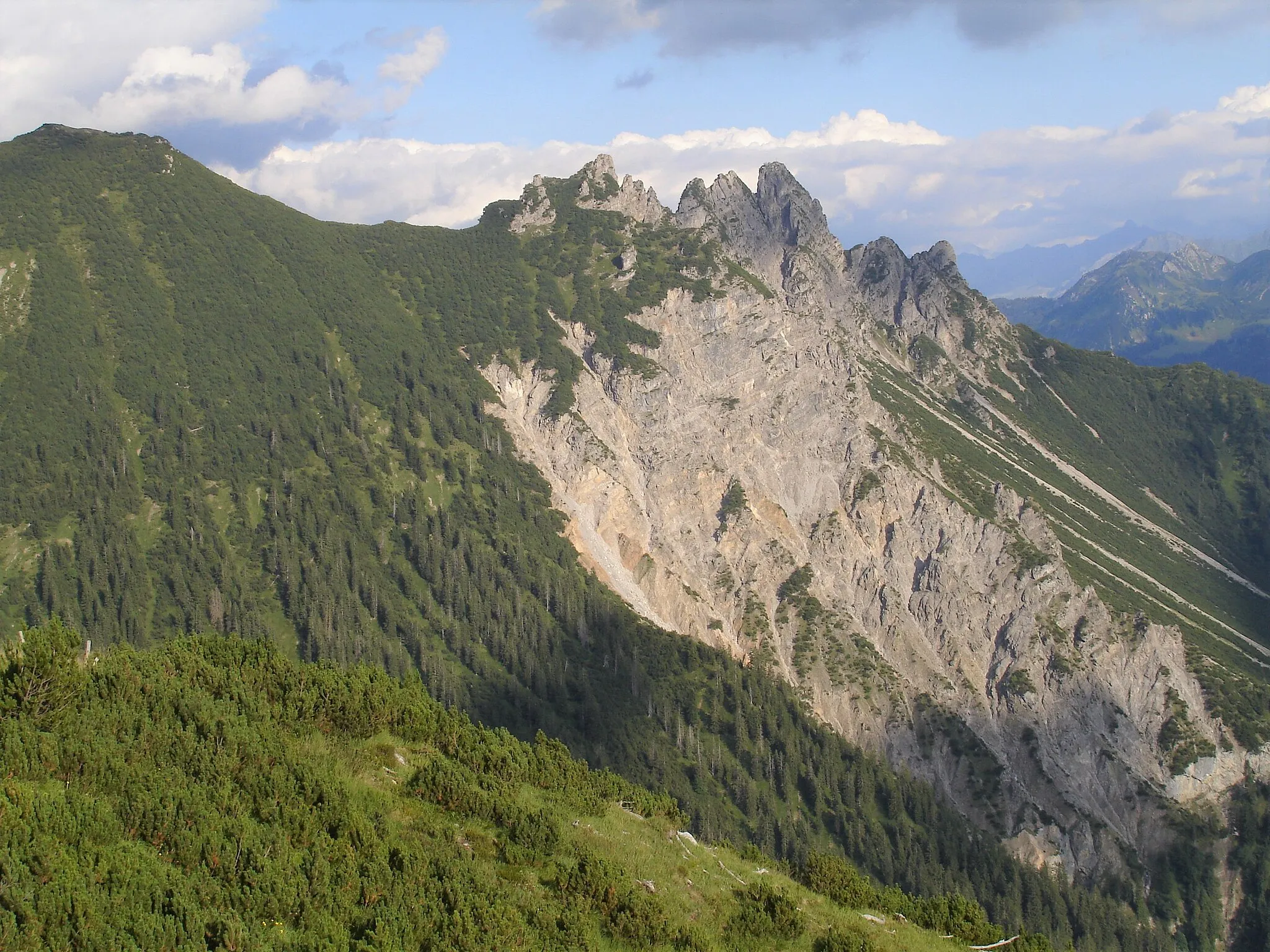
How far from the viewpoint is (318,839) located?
27.5 m

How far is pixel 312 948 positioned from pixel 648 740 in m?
145

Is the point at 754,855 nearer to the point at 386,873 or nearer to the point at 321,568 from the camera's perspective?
the point at 386,873

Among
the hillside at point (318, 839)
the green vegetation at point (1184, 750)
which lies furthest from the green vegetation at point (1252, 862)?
the hillside at point (318, 839)

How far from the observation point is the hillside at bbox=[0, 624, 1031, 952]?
2408 cm

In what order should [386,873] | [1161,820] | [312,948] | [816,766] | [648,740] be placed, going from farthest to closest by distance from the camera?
1. [1161,820]
2. [816,766]
3. [648,740]
4. [386,873]
5. [312,948]

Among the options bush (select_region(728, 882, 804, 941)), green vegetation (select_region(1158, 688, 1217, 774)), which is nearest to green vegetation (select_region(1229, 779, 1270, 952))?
green vegetation (select_region(1158, 688, 1217, 774))

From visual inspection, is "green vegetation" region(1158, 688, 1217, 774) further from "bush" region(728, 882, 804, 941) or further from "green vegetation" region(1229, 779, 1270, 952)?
"bush" region(728, 882, 804, 941)

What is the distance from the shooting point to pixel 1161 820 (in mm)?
188250

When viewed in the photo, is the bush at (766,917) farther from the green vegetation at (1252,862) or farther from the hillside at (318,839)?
the green vegetation at (1252,862)

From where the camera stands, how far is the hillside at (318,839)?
24078 mm

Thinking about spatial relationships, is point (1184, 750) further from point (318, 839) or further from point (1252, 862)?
point (318, 839)

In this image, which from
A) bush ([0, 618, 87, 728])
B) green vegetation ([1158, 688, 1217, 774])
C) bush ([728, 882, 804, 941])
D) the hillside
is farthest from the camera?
green vegetation ([1158, 688, 1217, 774])

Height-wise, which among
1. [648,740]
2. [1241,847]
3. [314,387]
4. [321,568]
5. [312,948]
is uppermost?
[314,387]

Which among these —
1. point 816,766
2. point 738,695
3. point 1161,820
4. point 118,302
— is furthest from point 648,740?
point 118,302
